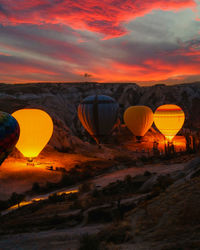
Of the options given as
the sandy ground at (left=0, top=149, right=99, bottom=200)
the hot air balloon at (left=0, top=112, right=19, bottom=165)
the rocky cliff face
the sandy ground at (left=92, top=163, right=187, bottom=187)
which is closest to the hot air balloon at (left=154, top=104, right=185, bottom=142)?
the sandy ground at (left=0, top=149, right=99, bottom=200)

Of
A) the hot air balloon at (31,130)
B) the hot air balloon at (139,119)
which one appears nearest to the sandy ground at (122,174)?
the hot air balloon at (31,130)

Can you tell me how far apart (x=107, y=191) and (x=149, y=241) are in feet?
24.1

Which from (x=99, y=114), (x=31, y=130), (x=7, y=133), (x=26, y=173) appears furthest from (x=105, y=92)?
(x=7, y=133)

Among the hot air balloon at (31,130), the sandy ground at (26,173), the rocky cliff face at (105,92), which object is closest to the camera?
the sandy ground at (26,173)

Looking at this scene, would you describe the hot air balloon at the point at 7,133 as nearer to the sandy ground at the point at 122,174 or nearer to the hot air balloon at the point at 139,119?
the sandy ground at the point at 122,174

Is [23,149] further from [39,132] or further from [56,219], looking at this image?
[56,219]

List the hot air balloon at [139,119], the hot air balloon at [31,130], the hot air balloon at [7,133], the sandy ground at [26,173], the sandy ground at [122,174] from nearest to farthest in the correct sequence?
the hot air balloon at [7,133] → the sandy ground at [122,174] → the sandy ground at [26,173] → the hot air balloon at [31,130] → the hot air balloon at [139,119]

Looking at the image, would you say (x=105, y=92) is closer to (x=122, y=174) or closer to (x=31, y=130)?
(x=31, y=130)

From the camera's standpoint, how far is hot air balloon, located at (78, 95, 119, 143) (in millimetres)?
26891

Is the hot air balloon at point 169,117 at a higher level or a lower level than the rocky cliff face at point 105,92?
lower

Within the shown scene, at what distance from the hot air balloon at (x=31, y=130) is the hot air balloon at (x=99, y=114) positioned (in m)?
4.26

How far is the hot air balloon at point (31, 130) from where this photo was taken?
24812 mm

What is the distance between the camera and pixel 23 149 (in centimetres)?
2530

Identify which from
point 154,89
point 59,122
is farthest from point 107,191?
point 154,89
